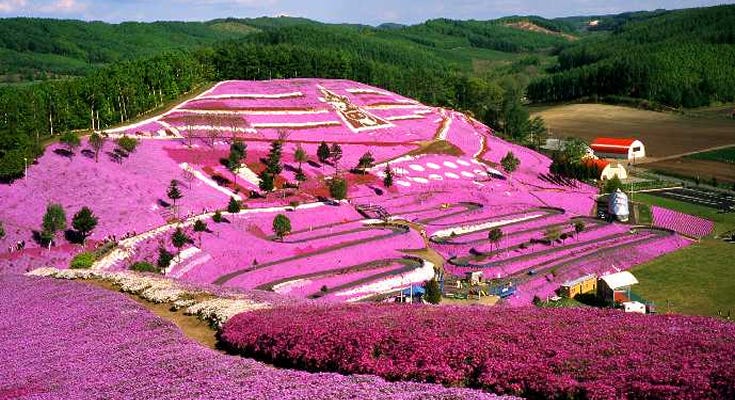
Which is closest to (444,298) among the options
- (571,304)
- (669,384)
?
(571,304)

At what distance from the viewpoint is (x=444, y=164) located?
363 ft

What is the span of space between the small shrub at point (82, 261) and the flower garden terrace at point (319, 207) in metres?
1.14

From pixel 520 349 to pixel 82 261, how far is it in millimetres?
46033

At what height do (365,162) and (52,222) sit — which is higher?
(365,162)

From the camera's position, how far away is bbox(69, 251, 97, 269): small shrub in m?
59.8

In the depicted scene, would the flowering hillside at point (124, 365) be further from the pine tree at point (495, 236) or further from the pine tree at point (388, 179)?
the pine tree at point (388, 179)

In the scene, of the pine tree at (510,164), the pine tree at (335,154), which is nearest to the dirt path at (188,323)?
the pine tree at (335,154)

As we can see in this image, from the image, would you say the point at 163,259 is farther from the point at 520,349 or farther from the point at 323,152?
the point at 323,152

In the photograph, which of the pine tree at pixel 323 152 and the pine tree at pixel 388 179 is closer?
the pine tree at pixel 388 179

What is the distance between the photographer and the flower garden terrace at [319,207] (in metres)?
65.8

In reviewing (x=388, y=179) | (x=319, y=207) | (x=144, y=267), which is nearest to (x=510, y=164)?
(x=388, y=179)

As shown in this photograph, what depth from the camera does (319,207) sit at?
8606 centimetres

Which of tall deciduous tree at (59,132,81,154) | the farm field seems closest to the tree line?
tall deciduous tree at (59,132,81,154)

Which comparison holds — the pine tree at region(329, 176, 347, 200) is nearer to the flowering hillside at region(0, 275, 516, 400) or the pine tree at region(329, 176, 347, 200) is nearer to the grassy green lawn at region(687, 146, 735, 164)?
the flowering hillside at region(0, 275, 516, 400)
